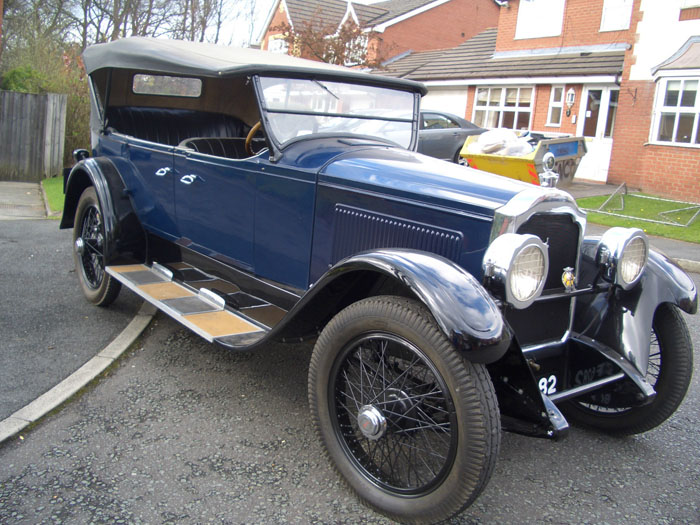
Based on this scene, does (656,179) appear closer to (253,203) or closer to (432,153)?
(432,153)

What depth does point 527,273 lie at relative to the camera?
2396mm

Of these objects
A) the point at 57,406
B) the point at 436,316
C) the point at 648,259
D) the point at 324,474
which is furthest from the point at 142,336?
the point at 648,259

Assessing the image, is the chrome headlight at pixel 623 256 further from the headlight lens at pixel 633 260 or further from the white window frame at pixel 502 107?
the white window frame at pixel 502 107

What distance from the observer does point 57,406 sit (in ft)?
9.96

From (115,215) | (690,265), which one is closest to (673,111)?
(690,265)

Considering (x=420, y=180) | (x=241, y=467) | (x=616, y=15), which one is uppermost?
(x=616, y=15)

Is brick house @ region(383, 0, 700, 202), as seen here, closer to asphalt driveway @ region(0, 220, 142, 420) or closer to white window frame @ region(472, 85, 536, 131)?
white window frame @ region(472, 85, 536, 131)

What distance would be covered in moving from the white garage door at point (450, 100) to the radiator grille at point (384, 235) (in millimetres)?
16644

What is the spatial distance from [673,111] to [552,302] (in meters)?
12.3

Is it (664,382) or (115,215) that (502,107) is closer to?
(115,215)

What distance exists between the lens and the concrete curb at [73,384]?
2.82 m

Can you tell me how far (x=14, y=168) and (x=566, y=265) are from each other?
1172cm

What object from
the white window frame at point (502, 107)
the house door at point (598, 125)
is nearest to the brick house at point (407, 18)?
the white window frame at point (502, 107)

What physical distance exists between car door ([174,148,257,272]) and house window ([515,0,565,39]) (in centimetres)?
1568
